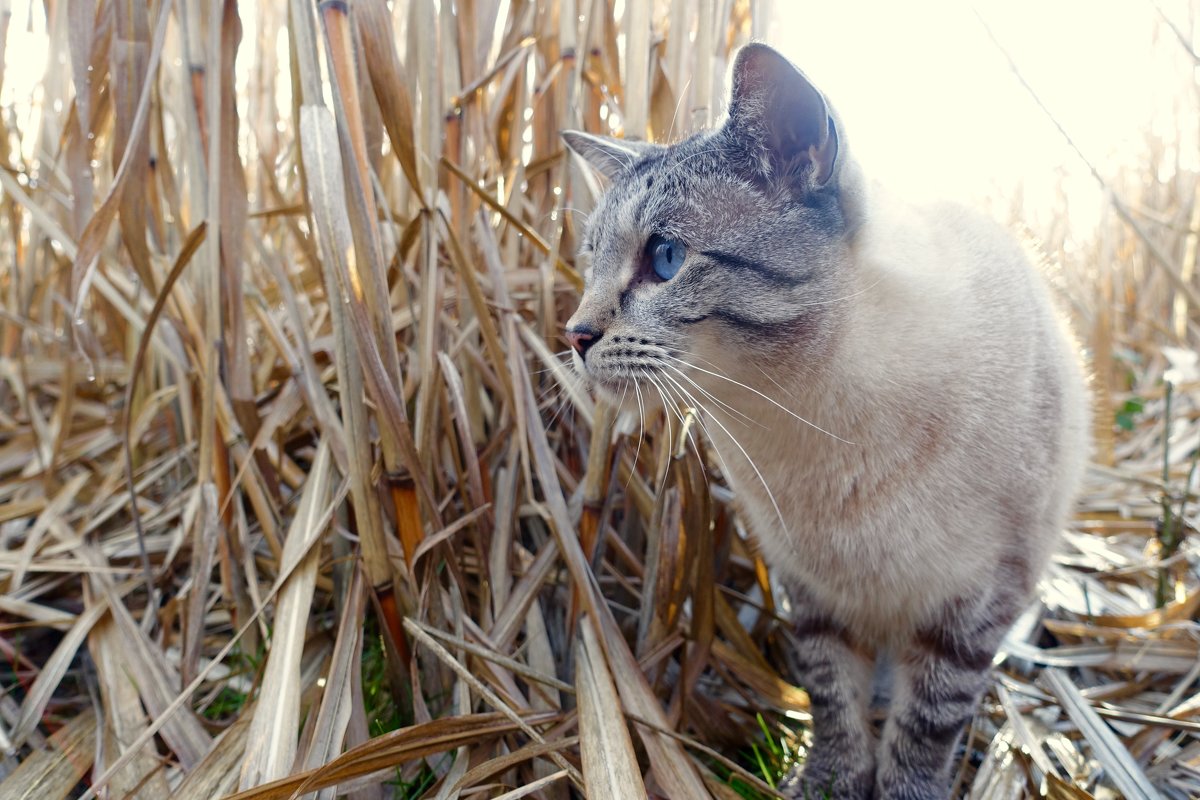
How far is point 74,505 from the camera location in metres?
2.12

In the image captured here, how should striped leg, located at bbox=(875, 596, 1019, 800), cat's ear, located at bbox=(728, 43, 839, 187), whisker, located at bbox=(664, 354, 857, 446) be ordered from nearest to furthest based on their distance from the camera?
cat's ear, located at bbox=(728, 43, 839, 187) < whisker, located at bbox=(664, 354, 857, 446) < striped leg, located at bbox=(875, 596, 1019, 800)

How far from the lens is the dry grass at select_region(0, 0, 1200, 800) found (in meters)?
1.37

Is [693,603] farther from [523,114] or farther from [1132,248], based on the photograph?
[1132,248]

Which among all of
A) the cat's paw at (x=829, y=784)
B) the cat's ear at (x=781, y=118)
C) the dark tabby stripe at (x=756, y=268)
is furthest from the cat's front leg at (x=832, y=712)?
the cat's ear at (x=781, y=118)

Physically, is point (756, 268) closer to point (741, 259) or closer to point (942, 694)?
point (741, 259)

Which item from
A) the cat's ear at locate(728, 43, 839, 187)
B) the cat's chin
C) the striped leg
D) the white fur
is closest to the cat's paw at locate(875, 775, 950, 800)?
the striped leg

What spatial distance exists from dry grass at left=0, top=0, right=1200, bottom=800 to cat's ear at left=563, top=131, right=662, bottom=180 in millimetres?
125

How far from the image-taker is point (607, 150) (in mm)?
1622

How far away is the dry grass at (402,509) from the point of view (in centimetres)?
137

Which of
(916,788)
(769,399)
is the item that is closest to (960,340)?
(769,399)

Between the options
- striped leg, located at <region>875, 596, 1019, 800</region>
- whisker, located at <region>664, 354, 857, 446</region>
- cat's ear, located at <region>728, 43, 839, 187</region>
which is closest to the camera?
cat's ear, located at <region>728, 43, 839, 187</region>

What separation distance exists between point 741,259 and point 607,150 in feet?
1.35

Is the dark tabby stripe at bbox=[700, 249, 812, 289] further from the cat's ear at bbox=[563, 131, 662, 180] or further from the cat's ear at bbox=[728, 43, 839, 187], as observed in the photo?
the cat's ear at bbox=[563, 131, 662, 180]

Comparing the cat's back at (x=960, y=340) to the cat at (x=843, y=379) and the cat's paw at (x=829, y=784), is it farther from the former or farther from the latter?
the cat's paw at (x=829, y=784)
